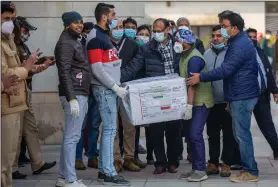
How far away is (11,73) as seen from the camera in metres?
6.61

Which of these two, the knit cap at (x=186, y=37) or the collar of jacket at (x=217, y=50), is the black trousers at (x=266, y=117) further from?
the knit cap at (x=186, y=37)

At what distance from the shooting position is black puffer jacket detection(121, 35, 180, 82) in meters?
8.41

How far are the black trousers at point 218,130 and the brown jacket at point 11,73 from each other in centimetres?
248

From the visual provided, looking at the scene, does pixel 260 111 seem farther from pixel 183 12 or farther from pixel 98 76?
pixel 183 12

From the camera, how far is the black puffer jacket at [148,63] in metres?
8.41

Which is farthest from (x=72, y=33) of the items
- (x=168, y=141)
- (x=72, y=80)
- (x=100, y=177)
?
(x=168, y=141)

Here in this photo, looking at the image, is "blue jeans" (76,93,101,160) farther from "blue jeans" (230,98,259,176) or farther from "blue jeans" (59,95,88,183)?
"blue jeans" (230,98,259,176)

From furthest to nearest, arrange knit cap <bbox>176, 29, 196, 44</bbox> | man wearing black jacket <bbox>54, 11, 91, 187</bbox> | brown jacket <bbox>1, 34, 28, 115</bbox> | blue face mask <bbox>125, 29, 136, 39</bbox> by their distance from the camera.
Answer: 1. blue face mask <bbox>125, 29, 136, 39</bbox>
2. knit cap <bbox>176, 29, 196, 44</bbox>
3. man wearing black jacket <bbox>54, 11, 91, 187</bbox>
4. brown jacket <bbox>1, 34, 28, 115</bbox>

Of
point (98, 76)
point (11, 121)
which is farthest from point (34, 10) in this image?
point (11, 121)

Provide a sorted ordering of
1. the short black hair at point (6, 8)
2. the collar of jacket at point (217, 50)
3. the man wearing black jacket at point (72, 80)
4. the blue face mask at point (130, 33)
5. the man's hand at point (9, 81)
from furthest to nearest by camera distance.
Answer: the blue face mask at point (130, 33) → the collar of jacket at point (217, 50) → the man wearing black jacket at point (72, 80) → the short black hair at point (6, 8) → the man's hand at point (9, 81)

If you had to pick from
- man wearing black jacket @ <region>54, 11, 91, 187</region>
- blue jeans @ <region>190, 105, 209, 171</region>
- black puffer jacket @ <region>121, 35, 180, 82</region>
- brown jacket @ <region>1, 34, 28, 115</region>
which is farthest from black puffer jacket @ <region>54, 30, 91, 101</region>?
blue jeans @ <region>190, 105, 209, 171</region>

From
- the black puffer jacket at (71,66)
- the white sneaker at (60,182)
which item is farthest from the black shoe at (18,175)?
the black puffer jacket at (71,66)

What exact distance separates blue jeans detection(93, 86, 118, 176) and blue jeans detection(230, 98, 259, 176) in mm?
1368

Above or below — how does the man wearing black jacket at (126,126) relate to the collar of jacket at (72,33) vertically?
below
